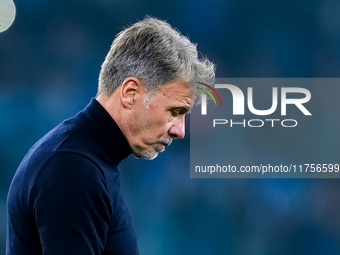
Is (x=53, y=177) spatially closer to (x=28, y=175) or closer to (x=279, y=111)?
(x=28, y=175)

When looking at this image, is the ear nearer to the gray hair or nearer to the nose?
the gray hair

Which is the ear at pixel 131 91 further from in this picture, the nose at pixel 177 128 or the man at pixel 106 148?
the nose at pixel 177 128

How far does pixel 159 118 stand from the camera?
0.89 meters

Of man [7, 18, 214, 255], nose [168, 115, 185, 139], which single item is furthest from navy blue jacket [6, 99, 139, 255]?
nose [168, 115, 185, 139]

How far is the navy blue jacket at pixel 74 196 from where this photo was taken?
627 mm

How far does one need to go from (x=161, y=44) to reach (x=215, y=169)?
1.51m

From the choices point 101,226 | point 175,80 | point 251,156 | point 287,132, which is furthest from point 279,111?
point 101,226

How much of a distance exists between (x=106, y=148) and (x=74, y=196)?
188 millimetres

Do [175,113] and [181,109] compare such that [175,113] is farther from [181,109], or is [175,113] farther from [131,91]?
[131,91]

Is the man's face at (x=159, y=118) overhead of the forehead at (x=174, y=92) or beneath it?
beneath

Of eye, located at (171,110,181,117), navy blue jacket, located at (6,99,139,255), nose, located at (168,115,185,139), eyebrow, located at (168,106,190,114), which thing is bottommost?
navy blue jacket, located at (6,99,139,255)

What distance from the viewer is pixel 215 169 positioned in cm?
227

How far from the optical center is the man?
24.9 inches

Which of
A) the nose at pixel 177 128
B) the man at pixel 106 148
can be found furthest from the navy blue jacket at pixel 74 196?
the nose at pixel 177 128
